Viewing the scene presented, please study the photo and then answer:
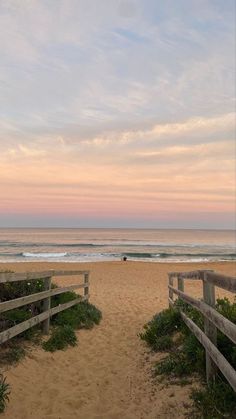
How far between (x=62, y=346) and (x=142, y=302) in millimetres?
6747

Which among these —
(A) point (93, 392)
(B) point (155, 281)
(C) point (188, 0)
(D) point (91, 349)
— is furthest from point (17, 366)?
(B) point (155, 281)

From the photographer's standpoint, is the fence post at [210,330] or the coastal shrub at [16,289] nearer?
the fence post at [210,330]

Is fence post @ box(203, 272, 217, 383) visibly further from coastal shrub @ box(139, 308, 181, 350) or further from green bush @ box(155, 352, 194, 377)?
coastal shrub @ box(139, 308, 181, 350)

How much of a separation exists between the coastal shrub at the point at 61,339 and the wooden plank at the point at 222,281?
360cm

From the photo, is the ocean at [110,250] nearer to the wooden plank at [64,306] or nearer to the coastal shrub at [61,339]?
the wooden plank at [64,306]

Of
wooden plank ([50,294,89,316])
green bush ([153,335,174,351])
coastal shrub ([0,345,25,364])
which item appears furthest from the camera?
wooden plank ([50,294,89,316])

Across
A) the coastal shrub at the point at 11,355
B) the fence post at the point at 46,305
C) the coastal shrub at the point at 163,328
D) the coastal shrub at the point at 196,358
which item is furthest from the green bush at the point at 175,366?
the fence post at the point at 46,305

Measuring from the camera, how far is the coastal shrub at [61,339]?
6.81 m

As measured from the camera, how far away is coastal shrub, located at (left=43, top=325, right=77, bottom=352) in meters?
6.81

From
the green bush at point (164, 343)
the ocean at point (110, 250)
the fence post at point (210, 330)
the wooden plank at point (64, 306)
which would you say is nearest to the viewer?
the fence post at point (210, 330)

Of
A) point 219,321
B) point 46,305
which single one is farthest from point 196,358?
point 46,305

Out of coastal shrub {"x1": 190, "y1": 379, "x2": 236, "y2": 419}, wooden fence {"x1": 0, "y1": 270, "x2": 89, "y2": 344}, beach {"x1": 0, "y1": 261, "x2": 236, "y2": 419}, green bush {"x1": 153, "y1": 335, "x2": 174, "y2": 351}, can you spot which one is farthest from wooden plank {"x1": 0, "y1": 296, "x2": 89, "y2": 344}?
coastal shrub {"x1": 190, "y1": 379, "x2": 236, "y2": 419}

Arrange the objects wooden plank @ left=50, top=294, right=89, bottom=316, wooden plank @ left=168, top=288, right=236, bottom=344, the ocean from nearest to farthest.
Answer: wooden plank @ left=168, top=288, right=236, bottom=344 → wooden plank @ left=50, top=294, right=89, bottom=316 → the ocean

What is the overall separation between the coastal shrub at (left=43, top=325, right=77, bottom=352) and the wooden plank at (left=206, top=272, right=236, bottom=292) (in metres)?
3.60
